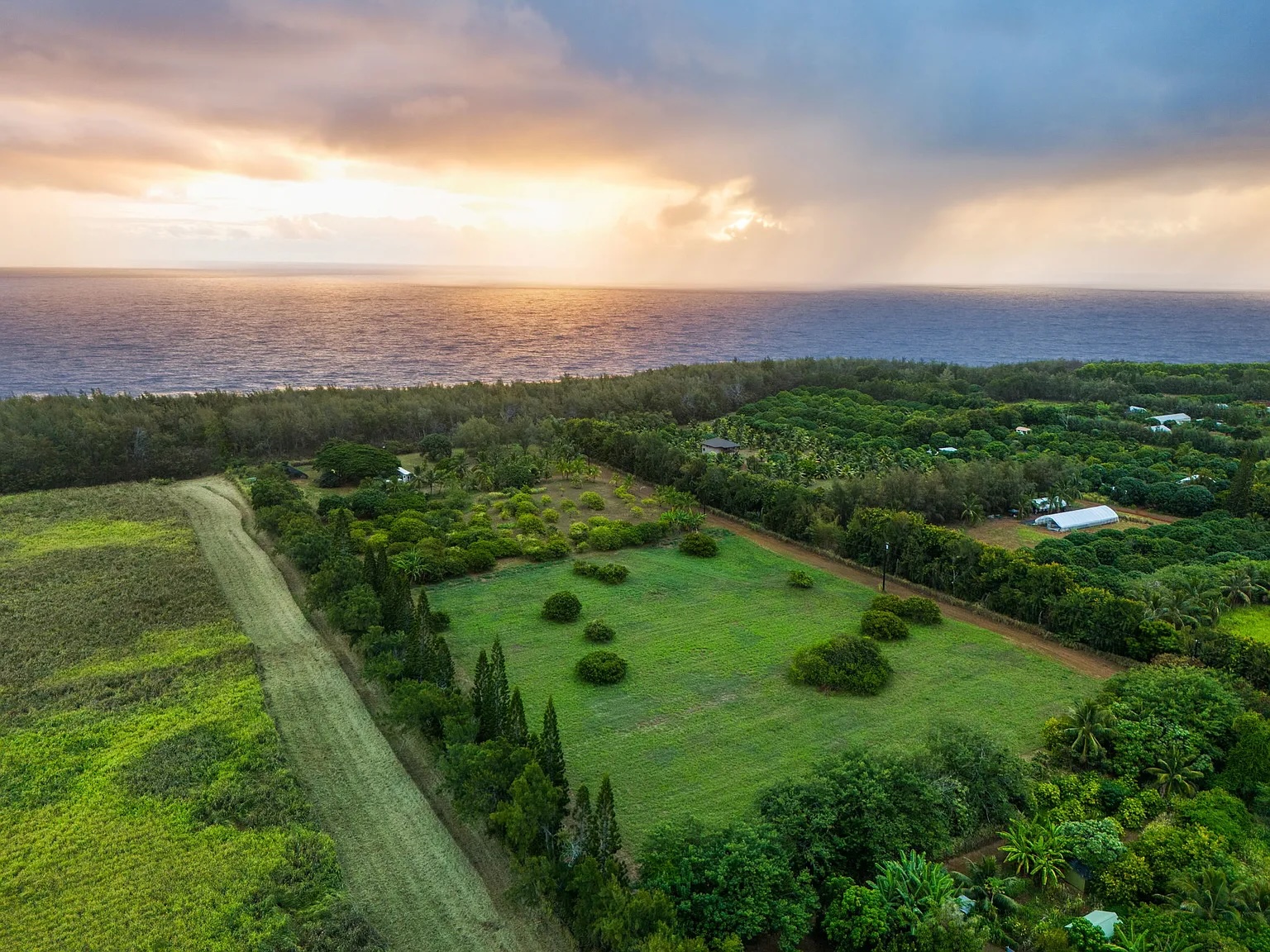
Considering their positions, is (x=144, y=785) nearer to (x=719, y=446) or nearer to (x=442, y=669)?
(x=442, y=669)

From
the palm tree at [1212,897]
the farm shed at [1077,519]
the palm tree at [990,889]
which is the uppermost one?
the palm tree at [1212,897]

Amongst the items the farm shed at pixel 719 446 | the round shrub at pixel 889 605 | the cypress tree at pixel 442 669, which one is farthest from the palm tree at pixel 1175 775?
the farm shed at pixel 719 446

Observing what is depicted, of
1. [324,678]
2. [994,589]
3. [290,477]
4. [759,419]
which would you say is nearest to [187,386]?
[290,477]

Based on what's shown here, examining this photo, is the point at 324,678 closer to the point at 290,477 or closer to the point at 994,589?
the point at 994,589

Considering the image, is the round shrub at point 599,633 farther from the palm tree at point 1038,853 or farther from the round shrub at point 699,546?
the palm tree at point 1038,853

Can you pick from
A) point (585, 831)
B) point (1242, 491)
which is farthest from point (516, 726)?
point (1242, 491)

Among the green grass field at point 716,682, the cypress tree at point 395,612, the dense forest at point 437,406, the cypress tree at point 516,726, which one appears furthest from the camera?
the dense forest at point 437,406
